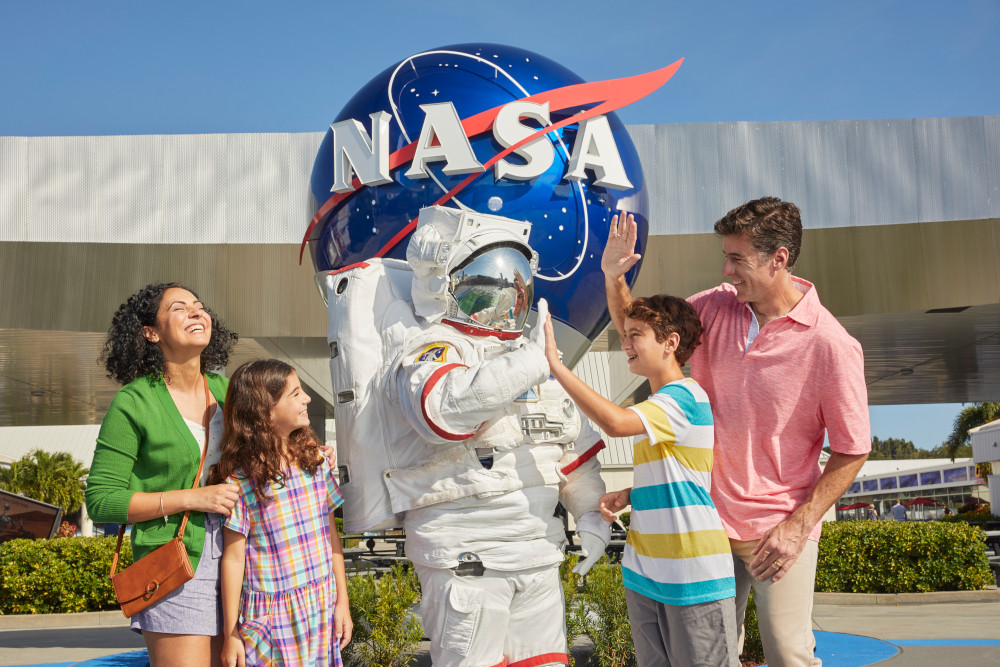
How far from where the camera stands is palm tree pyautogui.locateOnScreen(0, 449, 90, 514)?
25891 millimetres

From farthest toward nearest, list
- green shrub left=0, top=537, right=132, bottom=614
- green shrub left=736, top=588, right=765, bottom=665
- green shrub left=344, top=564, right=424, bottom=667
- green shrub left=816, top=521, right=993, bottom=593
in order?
green shrub left=816, top=521, right=993, bottom=593, green shrub left=0, top=537, right=132, bottom=614, green shrub left=736, top=588, right=765, bottom=665, green shrub left=344, top=564, right=424, bottom=667

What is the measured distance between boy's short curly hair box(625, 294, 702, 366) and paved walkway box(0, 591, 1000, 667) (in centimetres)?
265

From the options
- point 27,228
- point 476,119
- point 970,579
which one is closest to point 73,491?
point 27,228

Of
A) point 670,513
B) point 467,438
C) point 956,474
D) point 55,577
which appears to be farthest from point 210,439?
point 956,474

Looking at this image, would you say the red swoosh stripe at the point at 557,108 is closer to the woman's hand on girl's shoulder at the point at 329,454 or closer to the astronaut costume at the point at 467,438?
the astronaut costume at the point at 467,438

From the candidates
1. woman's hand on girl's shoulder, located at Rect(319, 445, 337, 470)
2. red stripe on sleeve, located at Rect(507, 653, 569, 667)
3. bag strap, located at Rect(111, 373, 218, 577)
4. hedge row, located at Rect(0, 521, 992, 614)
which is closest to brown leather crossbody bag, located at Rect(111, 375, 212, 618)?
bag strap, located at Rect(111, 373, 218, 577)

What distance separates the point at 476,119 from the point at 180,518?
1.97 meters

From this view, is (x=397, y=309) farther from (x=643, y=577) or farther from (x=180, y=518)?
(x=643, y=577)

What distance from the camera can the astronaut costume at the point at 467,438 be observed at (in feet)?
9.23

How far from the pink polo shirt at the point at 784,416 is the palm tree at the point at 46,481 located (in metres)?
27.4

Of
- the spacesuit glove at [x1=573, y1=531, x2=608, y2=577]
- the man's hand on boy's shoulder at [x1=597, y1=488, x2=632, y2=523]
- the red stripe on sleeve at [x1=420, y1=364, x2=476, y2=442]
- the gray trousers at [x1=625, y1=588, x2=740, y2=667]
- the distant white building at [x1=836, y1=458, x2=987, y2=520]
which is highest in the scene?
the red stripe on sleeve at [x1=420, y1=364, x2=476, y2=442]

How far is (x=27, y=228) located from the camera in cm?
973

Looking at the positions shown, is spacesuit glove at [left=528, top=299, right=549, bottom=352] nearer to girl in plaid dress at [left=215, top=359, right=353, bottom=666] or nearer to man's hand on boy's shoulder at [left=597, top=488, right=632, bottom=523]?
man's hand on boy's shoulder at [left=597, top=488, right=632, bottom=523]

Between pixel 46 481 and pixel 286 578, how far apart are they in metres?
27.4
